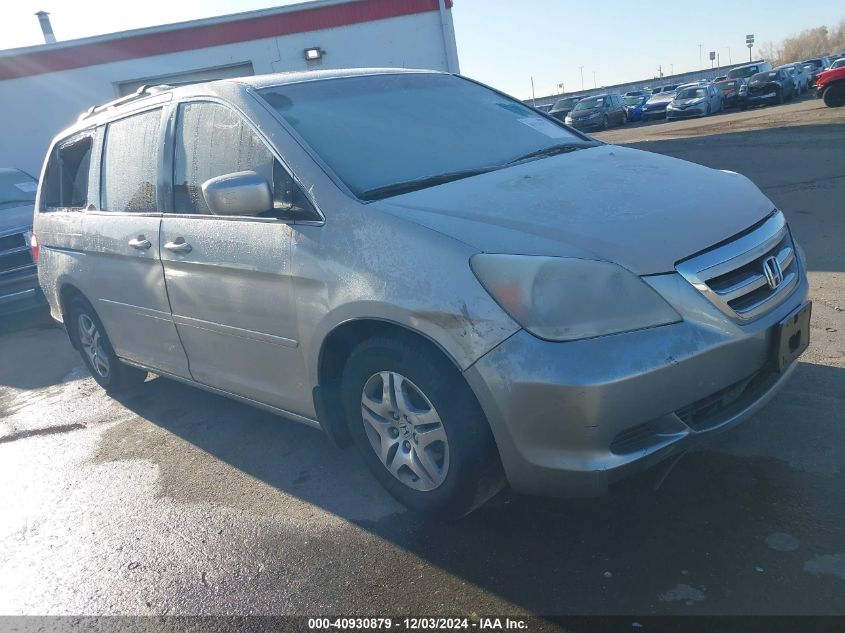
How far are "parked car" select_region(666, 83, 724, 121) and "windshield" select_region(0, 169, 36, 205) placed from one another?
1001 inches

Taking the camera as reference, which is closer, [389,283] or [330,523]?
[389,283]

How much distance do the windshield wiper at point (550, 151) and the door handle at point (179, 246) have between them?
1588 mm

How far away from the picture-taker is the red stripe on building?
16734mm

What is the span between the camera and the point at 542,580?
257cm

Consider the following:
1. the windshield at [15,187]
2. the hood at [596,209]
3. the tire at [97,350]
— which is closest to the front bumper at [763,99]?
the windshield at [15,187]

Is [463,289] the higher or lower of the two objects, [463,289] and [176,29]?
the lower

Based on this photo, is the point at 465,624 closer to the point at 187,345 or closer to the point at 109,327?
the point at 187,345

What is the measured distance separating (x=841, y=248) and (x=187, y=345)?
5211mm

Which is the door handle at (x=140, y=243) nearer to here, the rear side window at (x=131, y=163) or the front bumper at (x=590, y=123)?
the rear side window at (x=131, y=163)

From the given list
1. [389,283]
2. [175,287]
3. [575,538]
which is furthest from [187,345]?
[575,538]

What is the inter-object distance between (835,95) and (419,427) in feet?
75.0

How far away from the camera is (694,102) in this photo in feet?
96.0

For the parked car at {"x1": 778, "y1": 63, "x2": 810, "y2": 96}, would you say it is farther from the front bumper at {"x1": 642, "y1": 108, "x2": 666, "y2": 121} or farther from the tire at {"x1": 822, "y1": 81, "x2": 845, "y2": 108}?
the tire at {"x1": 822, "y1": 81, "x2": 845, "y2": 108}

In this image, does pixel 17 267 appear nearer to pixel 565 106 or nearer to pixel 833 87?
pixel 833 87
